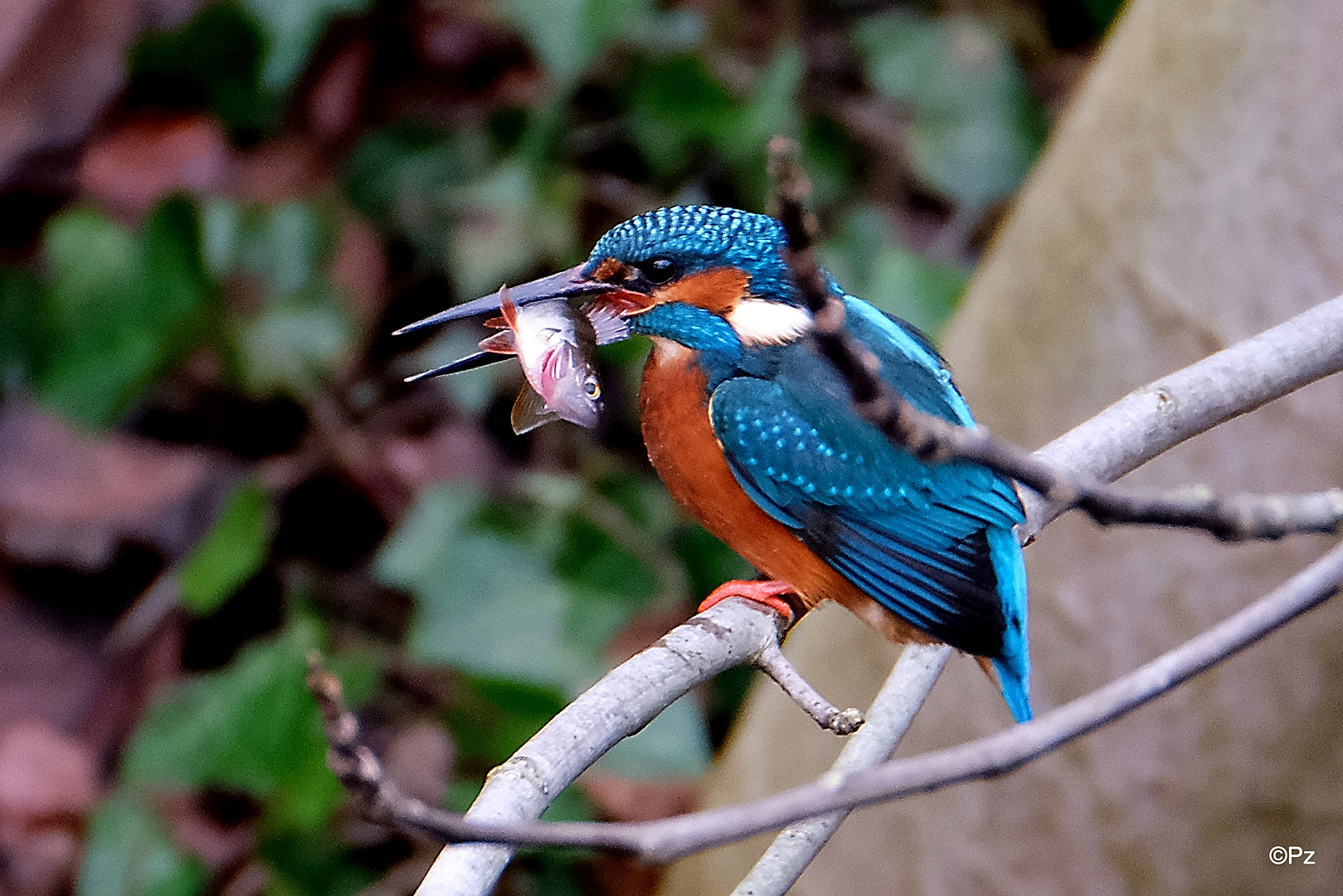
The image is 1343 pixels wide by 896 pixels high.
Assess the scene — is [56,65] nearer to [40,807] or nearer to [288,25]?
[288,25]

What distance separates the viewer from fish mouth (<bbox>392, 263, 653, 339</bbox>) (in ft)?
4.63

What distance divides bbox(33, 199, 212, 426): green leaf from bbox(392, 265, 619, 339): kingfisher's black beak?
1329 millimetres

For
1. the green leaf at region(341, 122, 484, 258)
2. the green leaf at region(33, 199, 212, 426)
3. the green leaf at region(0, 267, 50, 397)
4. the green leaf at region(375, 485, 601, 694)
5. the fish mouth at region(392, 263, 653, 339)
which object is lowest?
the green leaf at region(375, 485, 601, 694)

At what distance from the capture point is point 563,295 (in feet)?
4.72

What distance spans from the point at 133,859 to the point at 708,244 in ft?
5.10

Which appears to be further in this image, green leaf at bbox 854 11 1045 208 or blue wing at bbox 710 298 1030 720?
green leaf at bbox 854 11 1045 208

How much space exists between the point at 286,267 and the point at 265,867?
1.23 metres

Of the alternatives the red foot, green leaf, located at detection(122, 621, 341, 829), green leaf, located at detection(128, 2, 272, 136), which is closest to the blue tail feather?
the red foot

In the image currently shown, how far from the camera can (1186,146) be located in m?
1.94

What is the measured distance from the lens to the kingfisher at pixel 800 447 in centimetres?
144

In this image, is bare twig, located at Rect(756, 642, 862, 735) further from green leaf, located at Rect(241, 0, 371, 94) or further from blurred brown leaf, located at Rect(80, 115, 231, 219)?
blurred brown leaf, located at Rect(80, 115, 231, 219)

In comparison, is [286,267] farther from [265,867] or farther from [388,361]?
[265,867]

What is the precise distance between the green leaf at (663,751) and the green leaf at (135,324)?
1222 mm

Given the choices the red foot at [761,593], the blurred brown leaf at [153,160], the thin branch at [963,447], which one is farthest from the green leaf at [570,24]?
the thin branch at [963,447]
